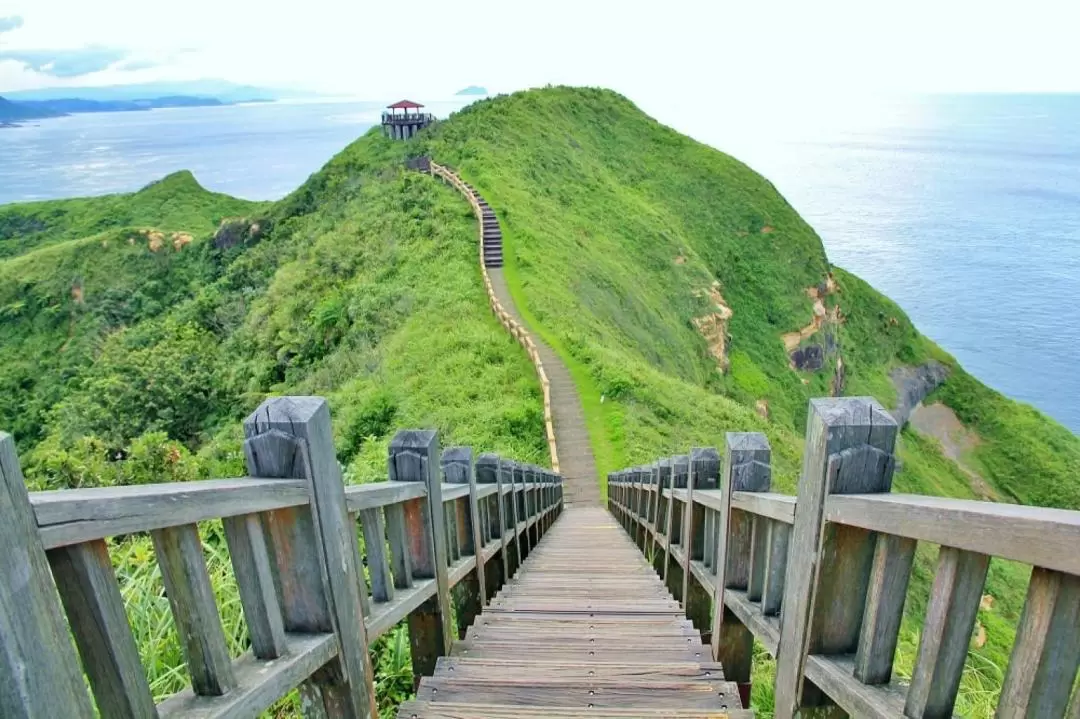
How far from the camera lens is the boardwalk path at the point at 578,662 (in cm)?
277

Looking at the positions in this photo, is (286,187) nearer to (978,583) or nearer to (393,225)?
(393,225)

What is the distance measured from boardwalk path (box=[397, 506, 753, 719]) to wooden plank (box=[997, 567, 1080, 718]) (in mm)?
1351

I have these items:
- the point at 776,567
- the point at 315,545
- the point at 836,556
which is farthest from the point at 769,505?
the point at 315,545

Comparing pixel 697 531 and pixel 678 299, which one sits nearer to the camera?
pixel 697 531

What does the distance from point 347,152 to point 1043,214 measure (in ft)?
343

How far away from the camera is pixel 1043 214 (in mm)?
103875

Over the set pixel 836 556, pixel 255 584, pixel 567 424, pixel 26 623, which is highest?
pixel 26 623

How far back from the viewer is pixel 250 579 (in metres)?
1.93

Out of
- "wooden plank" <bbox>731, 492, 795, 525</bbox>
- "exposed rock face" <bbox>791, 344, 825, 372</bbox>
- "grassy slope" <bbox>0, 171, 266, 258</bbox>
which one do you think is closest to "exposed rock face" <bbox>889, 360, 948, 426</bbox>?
"exposed rock face" <bbox>791, 344, 825, 372</bbox>

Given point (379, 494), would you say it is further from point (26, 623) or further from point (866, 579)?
point (866, 579)

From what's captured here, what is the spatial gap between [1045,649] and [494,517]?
4.49 metres

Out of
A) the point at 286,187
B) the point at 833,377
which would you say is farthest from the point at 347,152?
the point at 286,187

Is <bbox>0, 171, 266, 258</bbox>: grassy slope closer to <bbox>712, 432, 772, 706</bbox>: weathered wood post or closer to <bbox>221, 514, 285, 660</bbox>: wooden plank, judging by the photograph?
<bbox>712, 432, 772, 706</bbox>: weathered wood post

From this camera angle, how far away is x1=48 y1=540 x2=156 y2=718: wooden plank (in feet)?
4.58
